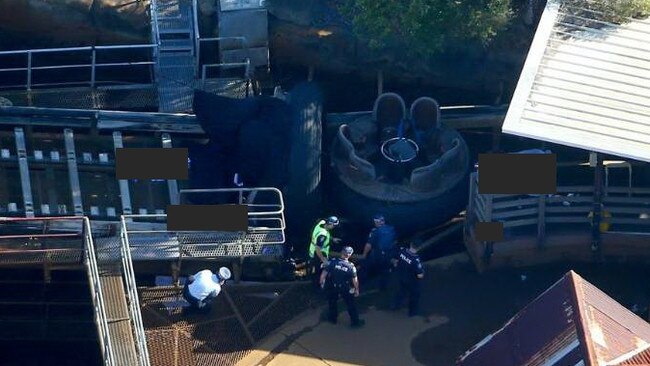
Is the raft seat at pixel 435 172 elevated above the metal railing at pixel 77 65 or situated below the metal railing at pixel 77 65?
below

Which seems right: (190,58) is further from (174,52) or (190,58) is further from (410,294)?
(410,294)

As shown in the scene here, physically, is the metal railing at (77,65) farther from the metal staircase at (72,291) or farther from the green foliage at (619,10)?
the green foliage at (619,10)

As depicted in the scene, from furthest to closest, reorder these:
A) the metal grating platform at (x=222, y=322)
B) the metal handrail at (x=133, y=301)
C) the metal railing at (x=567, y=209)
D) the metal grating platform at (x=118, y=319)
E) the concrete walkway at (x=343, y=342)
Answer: the metal railing at (x=567, y=209), the metal grating platform at (x=222, y=322), the concrete walkway at (x=343, y=342), the metal grating platform at (x=118, y=319), the metal handrail at (x=133, y=301)

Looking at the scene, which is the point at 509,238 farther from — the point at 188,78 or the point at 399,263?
the point at 188,78

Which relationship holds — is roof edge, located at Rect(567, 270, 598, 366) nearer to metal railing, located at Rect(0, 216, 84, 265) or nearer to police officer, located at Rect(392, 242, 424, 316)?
police officer, located at Rect(392, 242, 424, 316)

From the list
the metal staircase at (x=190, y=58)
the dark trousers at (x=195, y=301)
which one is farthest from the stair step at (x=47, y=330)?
the metal staircase at (x=190, y=58)

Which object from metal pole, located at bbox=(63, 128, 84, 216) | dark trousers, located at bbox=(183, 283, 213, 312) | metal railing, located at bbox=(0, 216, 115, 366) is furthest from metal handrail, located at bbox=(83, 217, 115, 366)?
metal pole, located at bbox=(63, 128, 84, 216)
